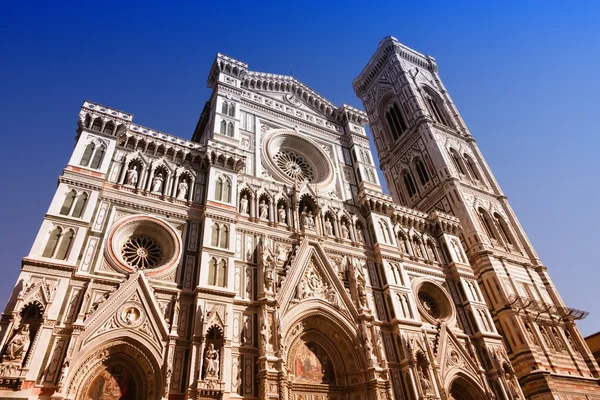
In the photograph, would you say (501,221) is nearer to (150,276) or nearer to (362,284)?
(362,284)

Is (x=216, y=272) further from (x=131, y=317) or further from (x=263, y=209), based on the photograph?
(x=263, y=209)

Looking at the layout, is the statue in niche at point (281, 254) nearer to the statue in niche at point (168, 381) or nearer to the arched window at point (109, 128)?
the statue in niche at point (168, 381)

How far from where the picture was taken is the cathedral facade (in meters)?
11.6

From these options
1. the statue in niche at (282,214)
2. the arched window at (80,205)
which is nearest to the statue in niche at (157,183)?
the arched window at (80,205)

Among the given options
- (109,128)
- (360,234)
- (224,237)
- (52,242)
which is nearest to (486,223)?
(360,234)

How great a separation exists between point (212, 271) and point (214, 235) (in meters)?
1.58

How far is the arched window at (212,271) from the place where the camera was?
Result: 13.9 meters

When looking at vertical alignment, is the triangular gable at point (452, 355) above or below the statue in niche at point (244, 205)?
below

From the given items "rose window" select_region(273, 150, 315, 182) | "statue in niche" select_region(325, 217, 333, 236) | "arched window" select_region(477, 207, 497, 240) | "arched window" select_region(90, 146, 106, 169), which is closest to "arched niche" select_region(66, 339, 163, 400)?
"arched window" select_region(90, 146, 106, 169)

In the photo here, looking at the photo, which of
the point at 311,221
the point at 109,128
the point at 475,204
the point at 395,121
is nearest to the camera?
the point at 109,128

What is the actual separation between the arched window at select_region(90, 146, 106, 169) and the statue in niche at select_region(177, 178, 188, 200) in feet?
Result: 9.81

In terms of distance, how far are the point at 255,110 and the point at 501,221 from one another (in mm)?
17950

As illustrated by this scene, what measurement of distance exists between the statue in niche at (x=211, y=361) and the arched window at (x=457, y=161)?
22974 millimetres

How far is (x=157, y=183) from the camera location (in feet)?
52.3
